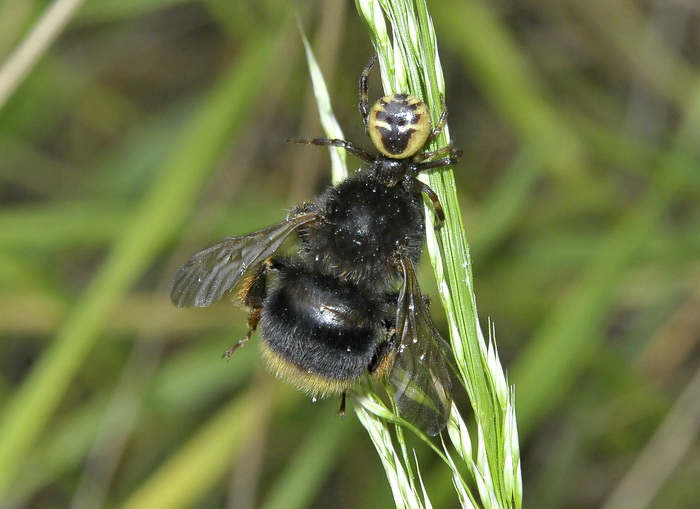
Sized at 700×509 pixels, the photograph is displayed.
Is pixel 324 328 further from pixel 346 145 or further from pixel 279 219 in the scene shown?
pixel 279 219

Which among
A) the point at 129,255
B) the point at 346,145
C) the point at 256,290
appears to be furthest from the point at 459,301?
the point at 129,255

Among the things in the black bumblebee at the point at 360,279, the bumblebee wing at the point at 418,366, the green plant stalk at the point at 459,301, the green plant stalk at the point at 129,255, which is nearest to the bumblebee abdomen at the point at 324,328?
the black bumblebee at the point at 360,279

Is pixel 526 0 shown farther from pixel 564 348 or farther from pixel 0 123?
pixel 0 123

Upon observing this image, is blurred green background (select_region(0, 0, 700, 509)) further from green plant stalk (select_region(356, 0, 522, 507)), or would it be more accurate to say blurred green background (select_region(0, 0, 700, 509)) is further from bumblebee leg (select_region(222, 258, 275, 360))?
green plant stalk (select_region(356, 0, 522, 507))

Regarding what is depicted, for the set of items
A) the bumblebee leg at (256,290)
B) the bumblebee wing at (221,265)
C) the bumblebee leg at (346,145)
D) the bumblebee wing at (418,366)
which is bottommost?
the bumblebee wing at (418,366)

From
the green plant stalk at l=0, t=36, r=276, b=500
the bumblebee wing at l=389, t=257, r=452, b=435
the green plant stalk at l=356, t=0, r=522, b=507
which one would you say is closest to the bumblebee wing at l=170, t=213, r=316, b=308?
the bumblebee wing at l=389, t=257, r=452, b=435

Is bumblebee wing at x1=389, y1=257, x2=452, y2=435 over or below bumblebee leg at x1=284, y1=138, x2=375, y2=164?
below

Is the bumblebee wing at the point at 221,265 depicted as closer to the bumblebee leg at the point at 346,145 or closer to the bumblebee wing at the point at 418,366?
the bumblebee leg at the point at 346,145
